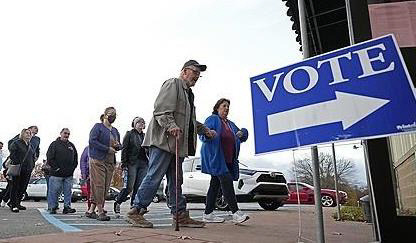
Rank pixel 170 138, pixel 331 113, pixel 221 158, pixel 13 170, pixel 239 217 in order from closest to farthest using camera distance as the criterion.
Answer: pixel 331 113 → pixel 170 138 → pixel 239 217 → pixel 221 158 → pixel 13 170

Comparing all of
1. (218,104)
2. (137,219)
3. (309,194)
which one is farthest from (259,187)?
(137,219)

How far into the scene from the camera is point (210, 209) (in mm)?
4980

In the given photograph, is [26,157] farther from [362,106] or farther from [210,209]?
[362,106]

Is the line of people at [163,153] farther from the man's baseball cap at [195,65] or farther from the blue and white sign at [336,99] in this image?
the blue and white sign at [336,99]

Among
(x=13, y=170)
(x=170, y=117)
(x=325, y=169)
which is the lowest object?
(x=325, y=169)

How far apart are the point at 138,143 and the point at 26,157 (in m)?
2.57

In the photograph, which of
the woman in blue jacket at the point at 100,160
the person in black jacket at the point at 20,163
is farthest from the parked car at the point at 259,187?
the person in black jacket at the point at 20,163

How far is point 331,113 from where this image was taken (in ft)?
6.93

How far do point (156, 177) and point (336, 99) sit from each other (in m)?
2.28

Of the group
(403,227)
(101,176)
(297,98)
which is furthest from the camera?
(101,176)

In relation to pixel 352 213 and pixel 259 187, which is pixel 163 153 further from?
pixel 259 187

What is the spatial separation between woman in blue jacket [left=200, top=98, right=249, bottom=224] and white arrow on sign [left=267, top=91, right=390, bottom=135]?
2.41m

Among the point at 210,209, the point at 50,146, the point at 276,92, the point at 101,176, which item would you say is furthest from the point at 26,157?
the point at 276,92

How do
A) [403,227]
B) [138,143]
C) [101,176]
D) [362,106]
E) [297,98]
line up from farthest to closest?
[138,143]
[101,176]
[403,227]
[297,98]
[362,106]
